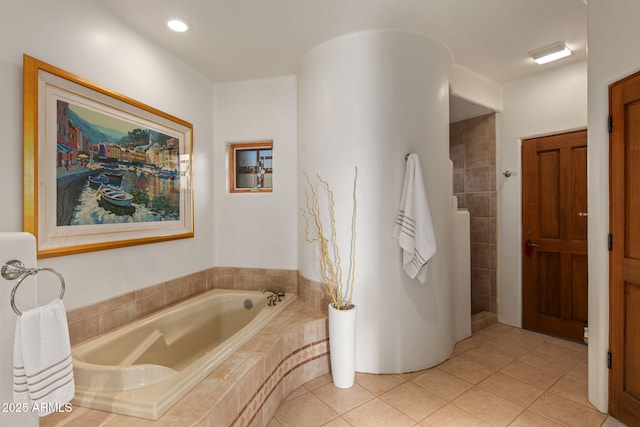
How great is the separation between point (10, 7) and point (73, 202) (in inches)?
38.6

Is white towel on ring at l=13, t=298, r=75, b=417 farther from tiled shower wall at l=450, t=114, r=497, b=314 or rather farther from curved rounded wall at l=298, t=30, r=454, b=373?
tiled shower wall at l=450, t=114, r=497, b=314

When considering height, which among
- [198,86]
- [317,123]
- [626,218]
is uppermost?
[198,86]

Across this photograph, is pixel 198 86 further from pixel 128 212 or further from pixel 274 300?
pixel 274 300

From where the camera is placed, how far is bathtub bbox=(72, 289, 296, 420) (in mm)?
1227

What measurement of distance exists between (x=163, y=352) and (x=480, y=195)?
11.1ft

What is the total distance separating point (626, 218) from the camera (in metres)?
1.67

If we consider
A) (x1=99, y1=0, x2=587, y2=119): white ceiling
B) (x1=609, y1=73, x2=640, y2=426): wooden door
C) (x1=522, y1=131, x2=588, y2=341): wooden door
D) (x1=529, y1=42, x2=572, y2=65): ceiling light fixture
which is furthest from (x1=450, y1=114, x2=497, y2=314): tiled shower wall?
(x1=609, y1=73, x2=640, y2=426): wooden door

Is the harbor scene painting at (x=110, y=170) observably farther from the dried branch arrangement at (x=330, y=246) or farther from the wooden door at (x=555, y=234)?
the wooden door at (x=555, y=234)

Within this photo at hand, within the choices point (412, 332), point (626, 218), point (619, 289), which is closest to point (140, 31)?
point (412, 332)

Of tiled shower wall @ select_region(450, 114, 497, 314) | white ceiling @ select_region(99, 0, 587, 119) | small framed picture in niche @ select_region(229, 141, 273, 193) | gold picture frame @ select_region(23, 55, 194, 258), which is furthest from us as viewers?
tiled shower wall @ select_region(450, 114, 497, 314)

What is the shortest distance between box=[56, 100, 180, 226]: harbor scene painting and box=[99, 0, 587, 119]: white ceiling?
75 centimetres

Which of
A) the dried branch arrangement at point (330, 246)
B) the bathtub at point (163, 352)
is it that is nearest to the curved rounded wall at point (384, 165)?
the dried branch arrangement at point (330, 246)

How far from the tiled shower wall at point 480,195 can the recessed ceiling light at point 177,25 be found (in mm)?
3018

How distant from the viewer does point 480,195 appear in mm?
3330
